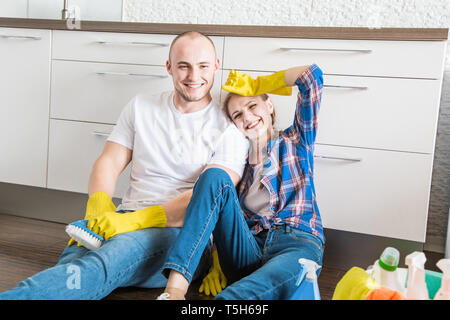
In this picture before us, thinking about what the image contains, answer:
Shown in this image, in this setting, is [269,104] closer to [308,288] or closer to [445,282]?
[308,288]

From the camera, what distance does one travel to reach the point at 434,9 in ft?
5.83

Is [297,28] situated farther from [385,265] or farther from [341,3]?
[385,265]

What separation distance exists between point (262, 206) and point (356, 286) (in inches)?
24.5

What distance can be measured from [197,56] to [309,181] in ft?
1.64

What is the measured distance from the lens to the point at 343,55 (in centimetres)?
149

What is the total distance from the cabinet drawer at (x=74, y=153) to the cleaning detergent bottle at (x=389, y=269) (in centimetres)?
118

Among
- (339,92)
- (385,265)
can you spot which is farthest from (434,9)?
(385,265)

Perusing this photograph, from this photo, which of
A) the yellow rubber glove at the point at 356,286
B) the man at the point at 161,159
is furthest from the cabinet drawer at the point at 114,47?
the yellow rubber glove at the point at 356,286

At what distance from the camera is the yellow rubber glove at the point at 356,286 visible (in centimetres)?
74

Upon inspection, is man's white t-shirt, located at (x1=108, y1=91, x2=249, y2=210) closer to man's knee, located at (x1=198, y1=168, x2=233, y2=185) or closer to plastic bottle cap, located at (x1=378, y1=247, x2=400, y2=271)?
man's knee, located at (x1=198, y1=168, x2=233, y2=185)

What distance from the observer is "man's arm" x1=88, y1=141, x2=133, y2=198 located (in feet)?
4.63

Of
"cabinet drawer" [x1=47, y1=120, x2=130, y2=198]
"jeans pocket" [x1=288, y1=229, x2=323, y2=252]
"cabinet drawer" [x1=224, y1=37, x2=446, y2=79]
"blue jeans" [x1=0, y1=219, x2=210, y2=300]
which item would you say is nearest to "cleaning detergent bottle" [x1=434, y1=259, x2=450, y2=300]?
"jeans pocket" [x1=288, y1=229, x2=323, y2=252]

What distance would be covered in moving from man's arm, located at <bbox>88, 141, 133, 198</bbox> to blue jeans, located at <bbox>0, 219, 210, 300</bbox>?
227mm

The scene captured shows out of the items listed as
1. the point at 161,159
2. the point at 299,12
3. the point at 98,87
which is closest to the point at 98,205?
the point at 161,159
